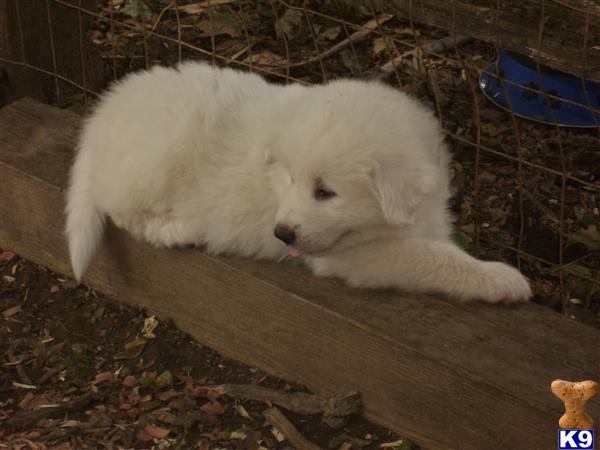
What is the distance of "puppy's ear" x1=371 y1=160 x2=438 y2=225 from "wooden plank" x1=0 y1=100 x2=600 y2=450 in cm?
34

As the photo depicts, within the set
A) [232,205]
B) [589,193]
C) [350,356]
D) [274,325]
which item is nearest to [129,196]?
[232,205]

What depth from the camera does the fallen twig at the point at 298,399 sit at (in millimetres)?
3350

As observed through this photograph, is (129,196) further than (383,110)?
Yes

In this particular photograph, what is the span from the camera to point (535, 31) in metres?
3.56

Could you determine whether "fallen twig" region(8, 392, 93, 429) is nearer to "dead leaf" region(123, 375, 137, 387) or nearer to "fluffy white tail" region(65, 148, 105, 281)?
"dead leaf" region(123, 375, 137, 387)

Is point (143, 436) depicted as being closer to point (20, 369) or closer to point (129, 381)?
point (129, 381)

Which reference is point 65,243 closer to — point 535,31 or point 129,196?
point 129,196

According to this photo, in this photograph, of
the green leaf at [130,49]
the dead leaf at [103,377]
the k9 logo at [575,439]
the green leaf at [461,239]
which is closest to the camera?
the k9 logo at [575,439]

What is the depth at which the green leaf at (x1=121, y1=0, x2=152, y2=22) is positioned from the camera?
5.77 m

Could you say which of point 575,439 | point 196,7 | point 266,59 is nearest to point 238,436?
point 575,439

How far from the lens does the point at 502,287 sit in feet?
10.7

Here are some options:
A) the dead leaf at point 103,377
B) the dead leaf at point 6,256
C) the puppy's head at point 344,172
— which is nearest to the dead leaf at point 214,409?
the dead leaf at point 103,377

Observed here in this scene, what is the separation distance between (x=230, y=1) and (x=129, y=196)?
252 cm

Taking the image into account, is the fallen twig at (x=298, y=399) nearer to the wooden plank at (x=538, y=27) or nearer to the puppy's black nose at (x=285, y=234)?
the puppy's black nose at (x=285, y=234)
